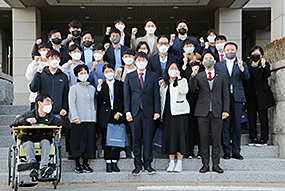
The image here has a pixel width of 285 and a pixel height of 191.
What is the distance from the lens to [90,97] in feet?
21.9

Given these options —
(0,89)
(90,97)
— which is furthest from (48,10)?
(90,97)

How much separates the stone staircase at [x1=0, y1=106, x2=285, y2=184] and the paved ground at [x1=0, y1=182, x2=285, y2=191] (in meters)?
0.15

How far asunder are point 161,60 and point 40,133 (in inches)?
107

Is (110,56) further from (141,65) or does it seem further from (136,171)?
(136,171)

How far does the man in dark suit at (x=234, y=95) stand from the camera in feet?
22.4

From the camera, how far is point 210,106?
6559 mm

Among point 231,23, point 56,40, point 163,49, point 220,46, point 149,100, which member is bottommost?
point 149,100

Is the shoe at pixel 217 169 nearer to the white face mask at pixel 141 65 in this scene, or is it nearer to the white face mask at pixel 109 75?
the white face mask at pixel 141 65

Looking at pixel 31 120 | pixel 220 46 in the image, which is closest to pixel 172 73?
pixel 220 46

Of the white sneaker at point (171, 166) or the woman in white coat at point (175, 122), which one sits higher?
the woman in white coat at point (175, 122)

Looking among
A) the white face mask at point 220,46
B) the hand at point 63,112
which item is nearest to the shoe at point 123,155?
the hand at point 63,112

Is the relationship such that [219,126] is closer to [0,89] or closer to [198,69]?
[198,69]

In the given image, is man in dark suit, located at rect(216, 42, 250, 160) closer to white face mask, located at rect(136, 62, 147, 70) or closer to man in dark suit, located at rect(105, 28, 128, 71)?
white face mask, located at rect(136, 62, 147, 70)

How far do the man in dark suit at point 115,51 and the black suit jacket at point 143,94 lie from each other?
0.98 m
